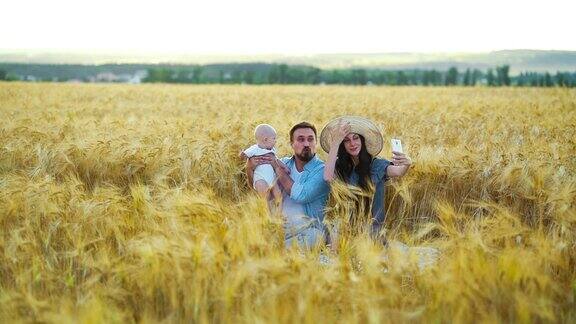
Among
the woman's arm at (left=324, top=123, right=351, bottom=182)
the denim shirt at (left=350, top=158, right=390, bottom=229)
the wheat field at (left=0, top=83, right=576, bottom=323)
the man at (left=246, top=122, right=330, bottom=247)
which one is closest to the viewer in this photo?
the wheat field at (left=0, top=83, right=576, bottom=323)

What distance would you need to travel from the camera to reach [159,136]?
674cm

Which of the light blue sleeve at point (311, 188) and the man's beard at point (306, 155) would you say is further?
the man's beard at point (306, 155)

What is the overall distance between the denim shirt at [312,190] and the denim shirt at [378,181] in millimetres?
303

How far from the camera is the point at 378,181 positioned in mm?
4488

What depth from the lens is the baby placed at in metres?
4.31

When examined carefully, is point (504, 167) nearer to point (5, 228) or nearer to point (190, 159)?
point (190, 159)

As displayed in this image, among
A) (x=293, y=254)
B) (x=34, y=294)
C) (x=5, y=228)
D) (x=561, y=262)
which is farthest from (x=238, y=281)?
(x=5, y=228)

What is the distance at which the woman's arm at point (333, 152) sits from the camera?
163 inches

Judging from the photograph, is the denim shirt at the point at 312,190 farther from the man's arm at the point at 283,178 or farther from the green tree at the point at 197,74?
the green tree at the point at 197,74

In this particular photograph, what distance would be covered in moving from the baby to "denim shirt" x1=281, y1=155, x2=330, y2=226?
0.17 meters

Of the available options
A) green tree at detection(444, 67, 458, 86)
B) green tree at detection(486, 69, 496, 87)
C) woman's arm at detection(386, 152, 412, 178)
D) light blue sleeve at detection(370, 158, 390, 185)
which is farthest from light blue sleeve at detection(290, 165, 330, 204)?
green tree at detection(444, 67, 458, 86)

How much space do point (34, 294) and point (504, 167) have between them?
387cm

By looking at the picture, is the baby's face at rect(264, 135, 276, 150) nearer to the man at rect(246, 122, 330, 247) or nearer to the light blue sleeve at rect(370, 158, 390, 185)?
the man at rect(246, 122, 330, 247)

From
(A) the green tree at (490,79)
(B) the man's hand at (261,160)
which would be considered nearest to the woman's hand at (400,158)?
(B) the man's hand at (261,160)
